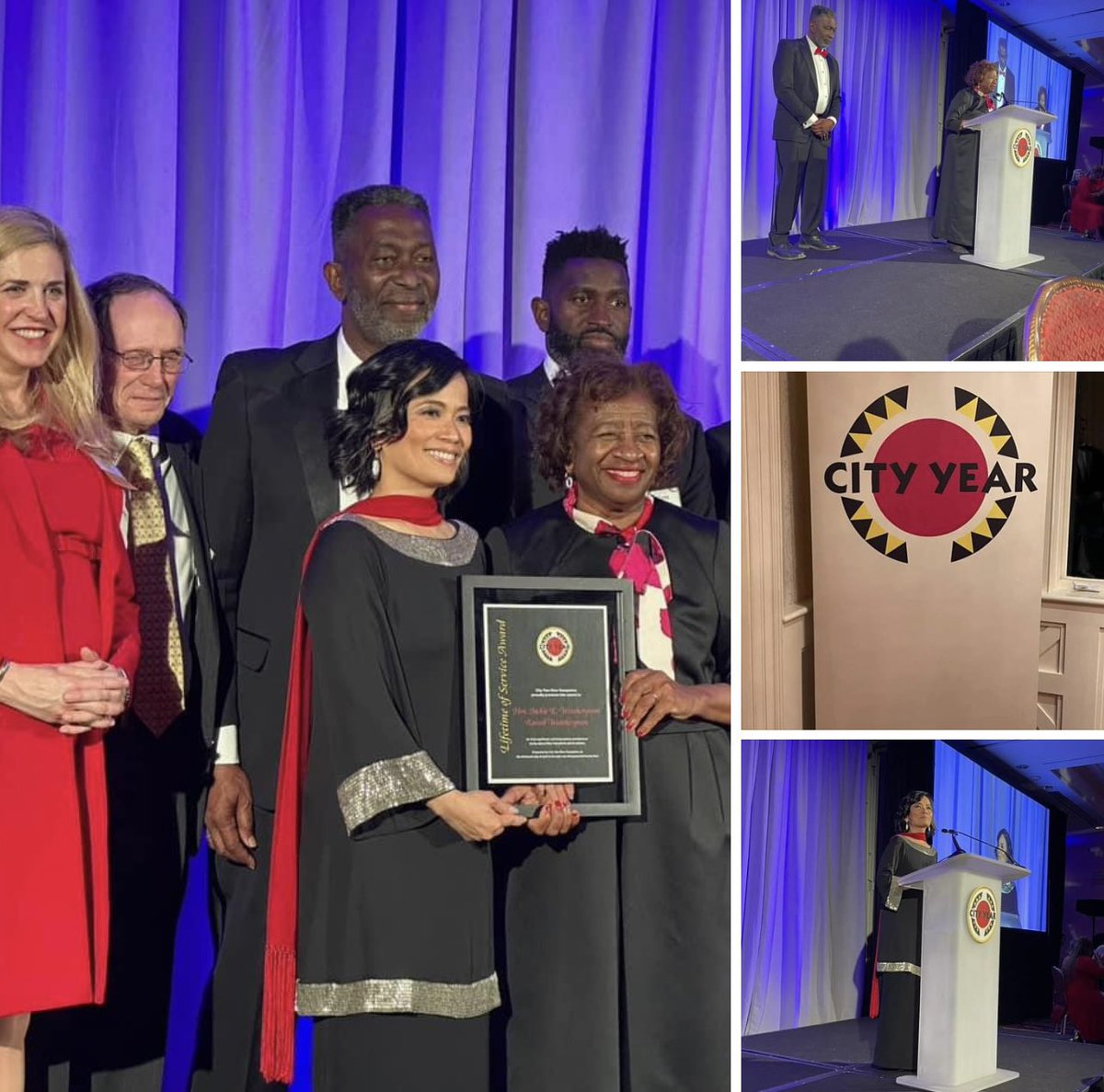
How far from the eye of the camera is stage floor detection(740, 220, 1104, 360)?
331 cm

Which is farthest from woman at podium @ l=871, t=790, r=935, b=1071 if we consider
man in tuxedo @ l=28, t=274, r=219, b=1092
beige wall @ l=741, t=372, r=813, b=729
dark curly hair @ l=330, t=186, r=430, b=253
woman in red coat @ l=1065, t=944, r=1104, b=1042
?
dark curly hair @ l=330, t=186, r=430, b=253

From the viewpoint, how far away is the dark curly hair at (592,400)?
3031 mm

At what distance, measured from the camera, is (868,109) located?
3.32 meters

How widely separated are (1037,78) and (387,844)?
2.32 meters

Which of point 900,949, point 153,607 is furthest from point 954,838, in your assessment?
point 153,607

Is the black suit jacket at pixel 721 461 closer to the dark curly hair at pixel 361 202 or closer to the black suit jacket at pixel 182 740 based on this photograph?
the dark curly hair at pixel 361 202

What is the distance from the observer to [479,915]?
110 inches

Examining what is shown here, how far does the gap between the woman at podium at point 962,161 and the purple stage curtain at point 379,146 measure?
554mm

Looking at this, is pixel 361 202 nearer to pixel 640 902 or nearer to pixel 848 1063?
pixel 640 902

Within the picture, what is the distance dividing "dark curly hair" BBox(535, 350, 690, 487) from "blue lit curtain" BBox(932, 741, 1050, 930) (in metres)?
1.19

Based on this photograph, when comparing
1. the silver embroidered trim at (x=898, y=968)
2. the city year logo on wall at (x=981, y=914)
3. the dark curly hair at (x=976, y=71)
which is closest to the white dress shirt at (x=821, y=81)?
the dark curly hair at (x=976, y=71)

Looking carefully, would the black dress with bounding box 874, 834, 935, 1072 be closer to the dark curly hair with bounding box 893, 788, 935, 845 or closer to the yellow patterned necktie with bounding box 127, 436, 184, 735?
the dark curly hair with bounding box 893, 788, 935, 845

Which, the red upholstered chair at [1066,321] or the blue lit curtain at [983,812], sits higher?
the red upholstered chair at [1066,321]

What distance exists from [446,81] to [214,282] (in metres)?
0.67
